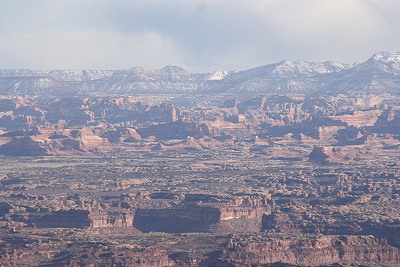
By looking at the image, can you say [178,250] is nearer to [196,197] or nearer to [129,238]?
[129,238]

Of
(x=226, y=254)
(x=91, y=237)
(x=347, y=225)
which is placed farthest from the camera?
(x=347, y=225)

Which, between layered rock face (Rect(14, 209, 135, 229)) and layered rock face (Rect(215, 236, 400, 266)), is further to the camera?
layered rock face (Rect(14, 209, 135, 229))

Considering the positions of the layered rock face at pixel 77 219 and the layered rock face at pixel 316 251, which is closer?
the layered rock face at pixel 316 251

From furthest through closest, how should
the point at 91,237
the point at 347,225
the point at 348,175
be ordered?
the point at 348,175, the point at 347,225, the point at 91,237

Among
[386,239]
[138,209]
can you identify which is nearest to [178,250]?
→ [386,239]

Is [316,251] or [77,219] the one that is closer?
[316,251]

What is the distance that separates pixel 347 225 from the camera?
381ft

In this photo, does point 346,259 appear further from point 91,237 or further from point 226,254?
point 91,237

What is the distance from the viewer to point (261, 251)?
9781 centimetres

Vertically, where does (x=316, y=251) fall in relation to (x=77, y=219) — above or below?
below

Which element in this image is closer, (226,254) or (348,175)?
(226,254)

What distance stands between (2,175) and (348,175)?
158 feet

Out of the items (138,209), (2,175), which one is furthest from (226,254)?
(2,175)

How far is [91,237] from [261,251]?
1602cm
